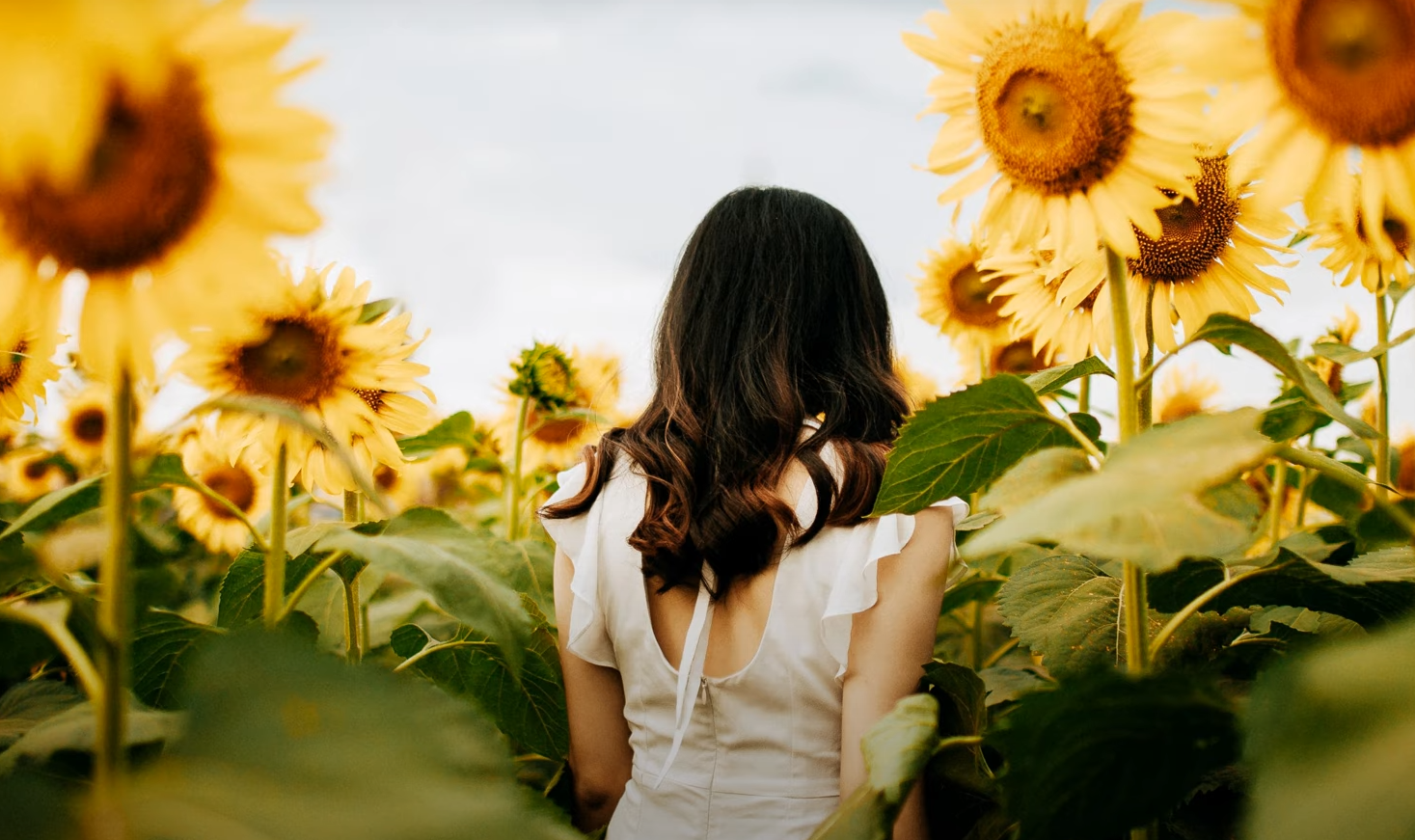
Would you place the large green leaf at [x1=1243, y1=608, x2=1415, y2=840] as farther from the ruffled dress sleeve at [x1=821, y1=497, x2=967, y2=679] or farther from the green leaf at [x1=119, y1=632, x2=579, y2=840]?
the ruffled dress sleeve at [x1=821, y1=497, x2=967, y2=679]

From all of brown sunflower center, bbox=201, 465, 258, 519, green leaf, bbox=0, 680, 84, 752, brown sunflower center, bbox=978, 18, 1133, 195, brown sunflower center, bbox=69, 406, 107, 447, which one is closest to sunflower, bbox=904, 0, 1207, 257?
brown sunflower center, bbox=978, 18, 1133, 195

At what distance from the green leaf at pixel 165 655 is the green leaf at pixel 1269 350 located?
1099 mm

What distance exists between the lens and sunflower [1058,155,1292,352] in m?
1.18

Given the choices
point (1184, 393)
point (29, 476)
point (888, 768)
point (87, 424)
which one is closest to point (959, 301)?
point (1184, 393)

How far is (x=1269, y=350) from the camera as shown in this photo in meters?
0.77

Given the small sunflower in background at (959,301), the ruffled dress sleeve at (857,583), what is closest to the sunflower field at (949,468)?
the ruffled dress sleeve at (857,583)

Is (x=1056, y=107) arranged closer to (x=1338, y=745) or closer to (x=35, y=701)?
(x=1338, y=745)

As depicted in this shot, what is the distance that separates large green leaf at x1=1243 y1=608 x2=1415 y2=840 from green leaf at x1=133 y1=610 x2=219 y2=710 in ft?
3.46

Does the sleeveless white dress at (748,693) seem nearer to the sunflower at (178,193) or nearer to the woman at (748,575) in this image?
the woman at (748,575)

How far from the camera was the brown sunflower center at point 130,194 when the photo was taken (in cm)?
68

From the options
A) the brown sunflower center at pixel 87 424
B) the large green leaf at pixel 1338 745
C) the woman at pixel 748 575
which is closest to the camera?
the large green leaf at pixel 1338 745

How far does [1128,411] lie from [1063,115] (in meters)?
0.32

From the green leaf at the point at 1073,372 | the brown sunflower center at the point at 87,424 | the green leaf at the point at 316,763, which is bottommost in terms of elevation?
the brown sunflower center at the point at 87,424

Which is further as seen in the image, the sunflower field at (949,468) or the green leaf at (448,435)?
the green leaf at (448,435)
